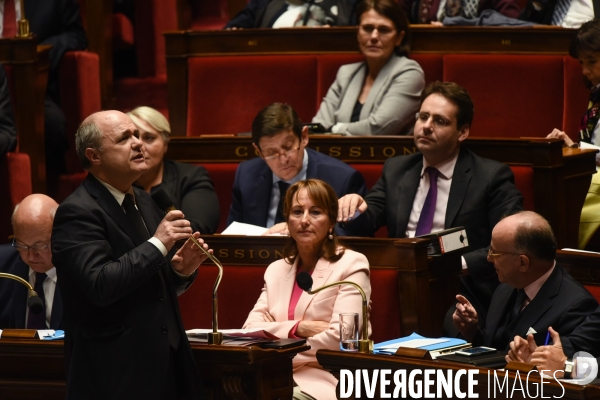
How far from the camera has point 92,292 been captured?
4.65 feet

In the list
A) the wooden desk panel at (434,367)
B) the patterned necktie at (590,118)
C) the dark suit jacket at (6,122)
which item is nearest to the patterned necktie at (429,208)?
the patterned necktie at (590,118)

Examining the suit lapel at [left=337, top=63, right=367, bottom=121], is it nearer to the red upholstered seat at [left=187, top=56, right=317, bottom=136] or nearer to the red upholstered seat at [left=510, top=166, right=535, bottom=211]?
the red upholstered seat at [left=187, top=56, right=317, bottom=136]

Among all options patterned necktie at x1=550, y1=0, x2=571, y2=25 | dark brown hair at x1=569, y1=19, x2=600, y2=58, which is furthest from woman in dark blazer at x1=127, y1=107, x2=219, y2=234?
A: patterned necktie at x1=550, y1=0, x2=571, y2=25

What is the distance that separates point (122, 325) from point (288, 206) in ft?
1.64

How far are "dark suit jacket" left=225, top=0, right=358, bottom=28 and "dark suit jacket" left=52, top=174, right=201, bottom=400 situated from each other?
5.00 ft

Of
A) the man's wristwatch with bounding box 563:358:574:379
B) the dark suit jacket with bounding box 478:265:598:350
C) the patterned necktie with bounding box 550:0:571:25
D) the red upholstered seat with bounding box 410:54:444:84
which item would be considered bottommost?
the man's wristwatch with bounding box 563:358:574:379

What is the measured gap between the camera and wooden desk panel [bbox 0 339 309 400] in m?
1.57

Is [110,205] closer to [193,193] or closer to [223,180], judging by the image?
[193,193]

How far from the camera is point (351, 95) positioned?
2.61m

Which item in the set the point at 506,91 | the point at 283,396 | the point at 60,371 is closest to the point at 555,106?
the point at 506,91

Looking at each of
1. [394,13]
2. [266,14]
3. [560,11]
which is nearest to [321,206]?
[394,13]

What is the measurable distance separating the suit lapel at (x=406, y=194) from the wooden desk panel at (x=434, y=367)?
0.62 meters

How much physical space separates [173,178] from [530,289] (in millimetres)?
1050

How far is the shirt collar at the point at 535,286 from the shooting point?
1611 millimetres
